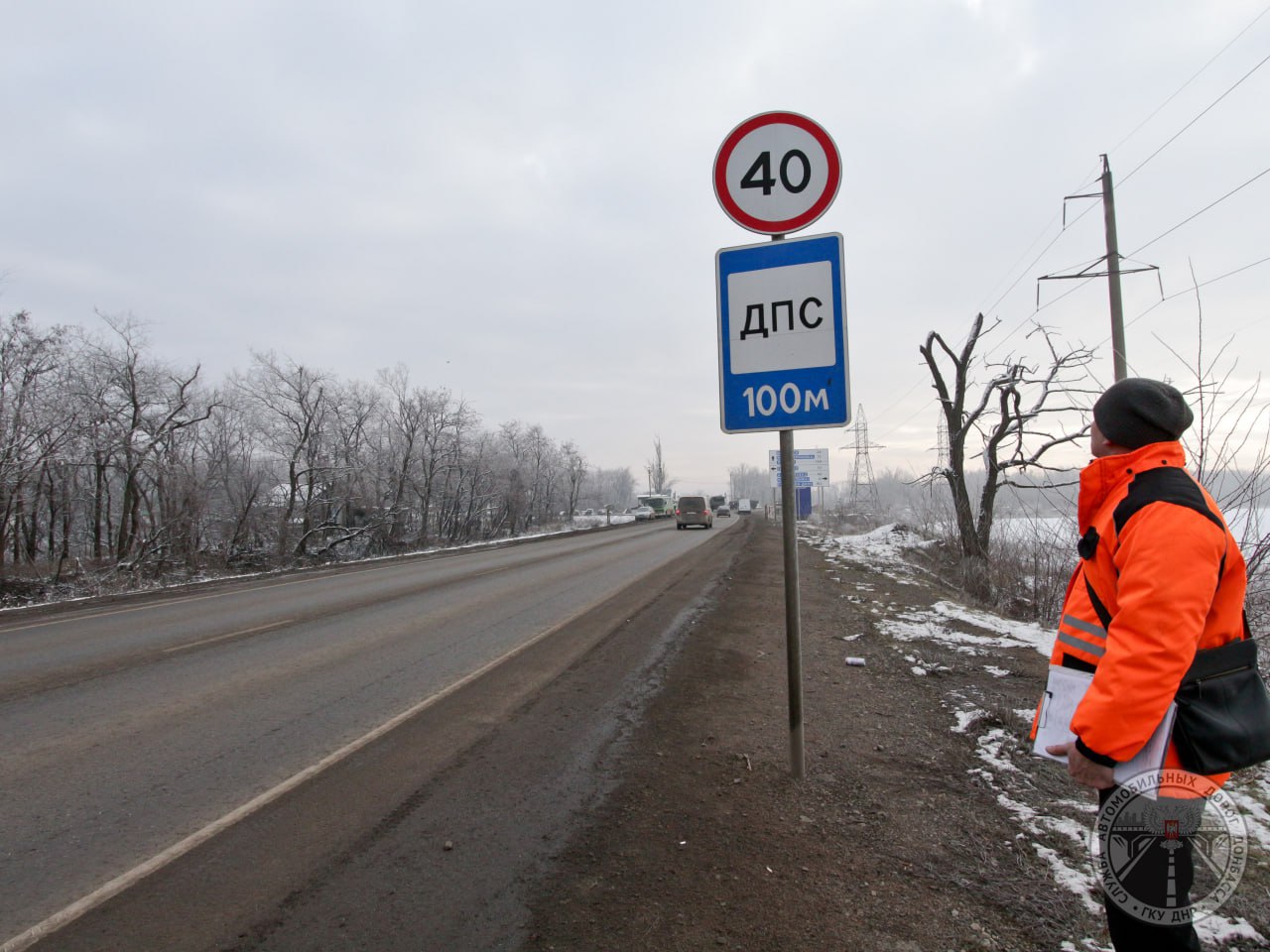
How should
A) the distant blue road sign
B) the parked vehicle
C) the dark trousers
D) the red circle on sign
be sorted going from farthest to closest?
the parked vehicle, the red circle on sign, the distant blue road sign, the dark trousers

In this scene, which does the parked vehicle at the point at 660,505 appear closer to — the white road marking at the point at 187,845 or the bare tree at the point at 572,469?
the bare tree at the point at 572,469

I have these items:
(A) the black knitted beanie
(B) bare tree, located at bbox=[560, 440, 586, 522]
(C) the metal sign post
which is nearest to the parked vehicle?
(B) bare tree, located at bbox=[560, 440, 586, 522]

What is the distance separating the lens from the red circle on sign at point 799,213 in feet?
12.1

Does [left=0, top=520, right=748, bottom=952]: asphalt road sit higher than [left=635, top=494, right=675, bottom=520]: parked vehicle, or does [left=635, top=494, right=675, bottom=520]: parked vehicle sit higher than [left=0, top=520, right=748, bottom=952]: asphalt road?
[left=635, top=494, right=675, bottom=520]: parked vehicle

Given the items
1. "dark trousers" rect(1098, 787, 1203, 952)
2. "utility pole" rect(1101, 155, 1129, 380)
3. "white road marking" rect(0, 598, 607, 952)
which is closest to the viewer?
"dark trousers" rect(1098, 787, 1203, 952)

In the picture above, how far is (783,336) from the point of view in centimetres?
356

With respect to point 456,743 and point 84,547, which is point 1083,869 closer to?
point 456,743

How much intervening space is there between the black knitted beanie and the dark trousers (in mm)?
987

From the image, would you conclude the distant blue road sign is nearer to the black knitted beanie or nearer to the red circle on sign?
the red circle on sign

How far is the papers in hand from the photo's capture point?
5.64 ft

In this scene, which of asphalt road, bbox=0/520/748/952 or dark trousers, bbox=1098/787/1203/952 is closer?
dark trousers, bbox=1098/787/1203/952

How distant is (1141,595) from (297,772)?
14.0ft

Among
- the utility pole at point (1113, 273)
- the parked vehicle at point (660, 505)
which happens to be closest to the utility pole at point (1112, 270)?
the utility pole at point (1113, 273)

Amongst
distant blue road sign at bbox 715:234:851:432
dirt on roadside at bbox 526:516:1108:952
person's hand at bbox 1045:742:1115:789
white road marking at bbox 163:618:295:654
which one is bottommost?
dirt on roadside at bbox 526:516:1108:952
